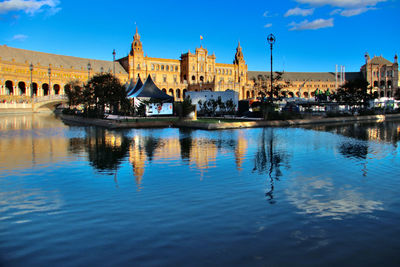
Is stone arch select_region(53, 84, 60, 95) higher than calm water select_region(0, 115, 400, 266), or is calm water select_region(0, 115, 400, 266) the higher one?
stone arch select_region(53, 84, 60, 95)

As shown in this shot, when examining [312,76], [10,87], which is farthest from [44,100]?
[312,76]

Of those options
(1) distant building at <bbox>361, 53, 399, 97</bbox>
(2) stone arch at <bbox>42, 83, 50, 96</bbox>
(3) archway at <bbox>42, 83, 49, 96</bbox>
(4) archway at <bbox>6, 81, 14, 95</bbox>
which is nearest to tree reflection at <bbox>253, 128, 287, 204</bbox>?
(4) archway at <bbox>6, 81, 14, 95</bbox>

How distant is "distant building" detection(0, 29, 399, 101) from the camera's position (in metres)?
92.0

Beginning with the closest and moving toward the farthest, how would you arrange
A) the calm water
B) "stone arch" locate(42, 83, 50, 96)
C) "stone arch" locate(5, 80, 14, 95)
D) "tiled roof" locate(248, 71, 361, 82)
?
the calm water, "stone arch" locate(5, 80, 14, 95), "stone arch" locate(42, 83, 50, 96), "tiled roof" locate(248, 71, 361, 82)

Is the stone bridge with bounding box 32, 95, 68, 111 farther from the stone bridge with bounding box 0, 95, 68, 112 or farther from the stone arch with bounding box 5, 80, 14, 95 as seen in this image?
the stone arch with bounding box 5, 80, 14, 95

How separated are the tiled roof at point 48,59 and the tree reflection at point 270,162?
91304mm

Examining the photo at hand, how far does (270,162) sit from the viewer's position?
49.5 feet

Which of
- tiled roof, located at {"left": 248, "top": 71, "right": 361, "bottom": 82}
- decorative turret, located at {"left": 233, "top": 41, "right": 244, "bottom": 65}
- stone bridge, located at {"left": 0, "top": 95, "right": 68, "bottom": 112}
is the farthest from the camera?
tiled roof, located at {"left": 248, "top": 71, "right": 361, "bottom": 82}

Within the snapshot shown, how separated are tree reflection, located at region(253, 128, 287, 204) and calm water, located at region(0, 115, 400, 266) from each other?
0.07 m

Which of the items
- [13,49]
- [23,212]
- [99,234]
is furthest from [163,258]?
[13,49]

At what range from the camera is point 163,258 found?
617 centimetres

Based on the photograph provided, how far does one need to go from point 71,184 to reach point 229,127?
866 inches

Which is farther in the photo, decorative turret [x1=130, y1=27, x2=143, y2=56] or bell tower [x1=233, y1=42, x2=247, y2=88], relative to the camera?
bell tower [x1=233, y1=42, x2=247, y2=88]

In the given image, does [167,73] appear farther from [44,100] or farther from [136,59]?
[44,100]
